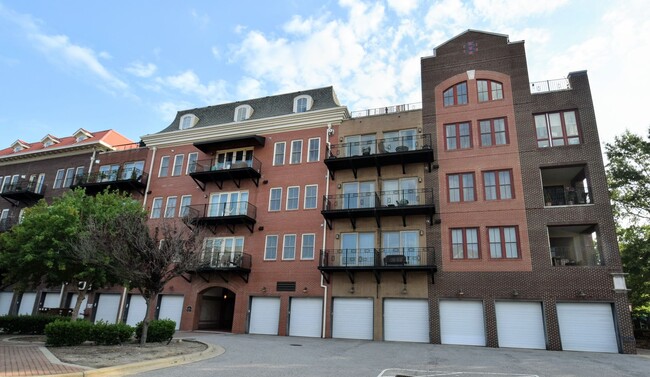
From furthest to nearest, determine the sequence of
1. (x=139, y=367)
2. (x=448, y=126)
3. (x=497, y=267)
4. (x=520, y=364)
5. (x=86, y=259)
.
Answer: (x=448, y=126)
(x=497, y=267)
(x=86, y=259)
(x=520, y=364)
(x=139, y=367)

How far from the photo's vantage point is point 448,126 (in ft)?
77.3

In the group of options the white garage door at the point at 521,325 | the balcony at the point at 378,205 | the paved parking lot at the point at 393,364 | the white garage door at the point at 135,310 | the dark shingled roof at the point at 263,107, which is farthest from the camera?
the dark shingled roof at the point at 263,107

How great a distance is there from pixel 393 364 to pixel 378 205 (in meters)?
11.5

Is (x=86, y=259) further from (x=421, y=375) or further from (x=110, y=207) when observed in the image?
(x=421, y=375)

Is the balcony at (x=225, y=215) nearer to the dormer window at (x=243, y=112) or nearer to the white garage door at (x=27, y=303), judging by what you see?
the dormer window at (x=243, y=112)

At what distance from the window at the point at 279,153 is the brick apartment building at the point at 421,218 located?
77mm

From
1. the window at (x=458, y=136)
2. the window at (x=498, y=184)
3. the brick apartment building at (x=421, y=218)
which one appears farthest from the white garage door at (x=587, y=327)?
the window at (x=458, y=136)

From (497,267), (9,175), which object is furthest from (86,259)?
(9,175)

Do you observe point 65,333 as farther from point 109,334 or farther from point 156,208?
point 156,208

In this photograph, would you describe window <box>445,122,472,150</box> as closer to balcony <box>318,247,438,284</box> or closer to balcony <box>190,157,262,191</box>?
balcony <box>318,247,438,284</box>

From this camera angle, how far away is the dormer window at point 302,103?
27.6m

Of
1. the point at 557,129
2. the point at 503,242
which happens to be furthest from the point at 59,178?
the point at 557,129

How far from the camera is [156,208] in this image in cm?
2892

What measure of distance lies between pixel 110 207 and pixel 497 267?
66.8ft
